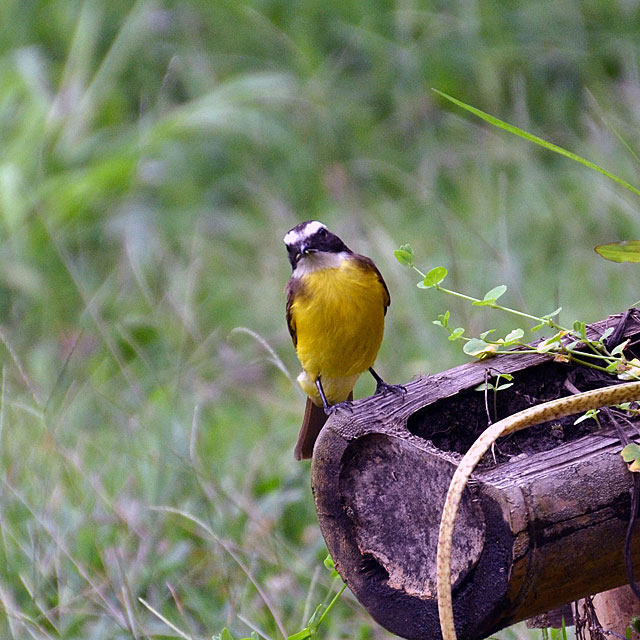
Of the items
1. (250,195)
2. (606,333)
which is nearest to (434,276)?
(606,333)

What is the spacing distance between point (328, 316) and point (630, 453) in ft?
5.80

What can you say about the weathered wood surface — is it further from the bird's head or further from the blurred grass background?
the blurred grass background

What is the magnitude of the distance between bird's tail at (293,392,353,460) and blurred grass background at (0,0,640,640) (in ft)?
1.18

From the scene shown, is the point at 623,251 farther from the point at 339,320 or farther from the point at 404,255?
the point at 339,320

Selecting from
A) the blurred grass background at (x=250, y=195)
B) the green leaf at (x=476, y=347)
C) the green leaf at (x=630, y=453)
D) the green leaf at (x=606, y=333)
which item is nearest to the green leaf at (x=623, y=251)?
the green leaf at (x=606, y=333)

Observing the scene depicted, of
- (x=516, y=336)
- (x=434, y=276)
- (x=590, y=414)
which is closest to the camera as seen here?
(x=590, y=414)

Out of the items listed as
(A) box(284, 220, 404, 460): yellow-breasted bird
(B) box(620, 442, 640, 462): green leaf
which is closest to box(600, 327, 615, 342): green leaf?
(B) box(620, 442, 640, 462): green leaf

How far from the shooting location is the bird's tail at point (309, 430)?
3.46 meters

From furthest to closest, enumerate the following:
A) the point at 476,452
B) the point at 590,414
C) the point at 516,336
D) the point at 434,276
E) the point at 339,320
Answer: the point at 339,320 < the point at 434,276 < the point at 516,336 < the point at 590,414 < the point at 476,452

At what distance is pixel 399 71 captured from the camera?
674cm

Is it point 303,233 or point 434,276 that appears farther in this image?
point 303,233

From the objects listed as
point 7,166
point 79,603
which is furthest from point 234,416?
point 7,166

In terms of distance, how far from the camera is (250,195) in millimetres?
6578

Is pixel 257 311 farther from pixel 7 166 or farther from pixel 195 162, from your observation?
pixel 7 166
